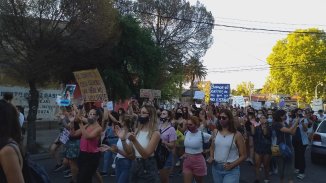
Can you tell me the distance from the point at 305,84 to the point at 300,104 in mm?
10400

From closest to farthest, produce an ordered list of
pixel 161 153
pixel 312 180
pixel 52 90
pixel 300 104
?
pixel 161 153 < pixel 312 180 < pixel 52 90 < pixel 300 104

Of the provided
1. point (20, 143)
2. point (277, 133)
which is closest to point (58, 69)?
point (277, 133)

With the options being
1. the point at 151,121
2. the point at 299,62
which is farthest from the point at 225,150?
the point at 299,62

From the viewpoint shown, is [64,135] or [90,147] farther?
[64,135]

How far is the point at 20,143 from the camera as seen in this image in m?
3.00

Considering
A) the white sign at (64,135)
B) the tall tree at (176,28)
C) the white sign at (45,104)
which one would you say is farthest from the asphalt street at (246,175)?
the tall tree at (176,28)

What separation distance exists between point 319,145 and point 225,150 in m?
8.60

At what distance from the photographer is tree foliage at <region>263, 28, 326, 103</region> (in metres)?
58.1

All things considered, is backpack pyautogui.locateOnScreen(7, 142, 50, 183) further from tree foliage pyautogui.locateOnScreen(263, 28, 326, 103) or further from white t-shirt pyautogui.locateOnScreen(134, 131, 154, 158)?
tree foliage pyautogui.locateOnScreen(263, 28, 326, 103)

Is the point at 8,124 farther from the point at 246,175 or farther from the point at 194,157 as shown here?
the point at 246,175

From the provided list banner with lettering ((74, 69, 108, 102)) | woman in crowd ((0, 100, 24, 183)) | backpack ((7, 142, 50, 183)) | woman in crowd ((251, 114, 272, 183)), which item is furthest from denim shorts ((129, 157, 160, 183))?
banner with lettering ((74, 69, 108, 102))

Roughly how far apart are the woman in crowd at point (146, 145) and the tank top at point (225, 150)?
82 centimetres

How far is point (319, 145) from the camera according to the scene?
13.5 metres

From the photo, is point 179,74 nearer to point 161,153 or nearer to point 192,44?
point 192,44
